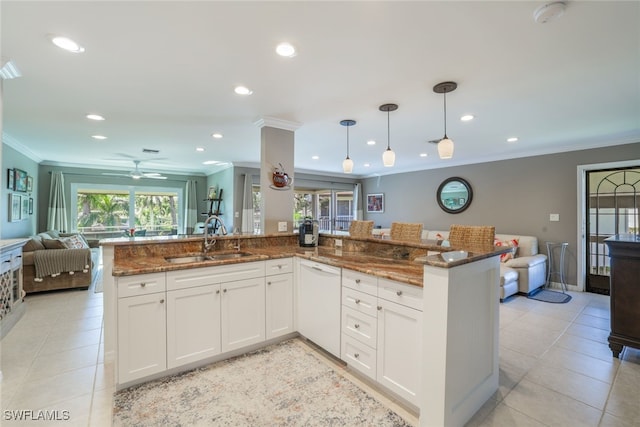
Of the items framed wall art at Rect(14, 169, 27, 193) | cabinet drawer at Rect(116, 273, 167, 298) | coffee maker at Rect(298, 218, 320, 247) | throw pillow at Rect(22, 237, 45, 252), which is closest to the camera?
cabinet drawer at Rect(116, 273, 167, 298)

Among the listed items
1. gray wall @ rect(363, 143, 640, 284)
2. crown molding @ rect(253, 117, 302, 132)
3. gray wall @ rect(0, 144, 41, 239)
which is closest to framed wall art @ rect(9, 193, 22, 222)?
gray wall @ rect(0, 144, 41, 239)

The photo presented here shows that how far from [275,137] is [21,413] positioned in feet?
10.1

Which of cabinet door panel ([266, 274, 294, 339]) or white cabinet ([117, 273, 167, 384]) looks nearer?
white cabinet ([117, 273, 167, 384])

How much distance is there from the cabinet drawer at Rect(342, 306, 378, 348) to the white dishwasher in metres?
0.09

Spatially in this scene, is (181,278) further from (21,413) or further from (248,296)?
(21,413)

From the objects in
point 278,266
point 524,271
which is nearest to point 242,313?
point 278,266

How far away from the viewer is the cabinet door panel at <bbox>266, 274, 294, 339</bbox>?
2656 millimetres

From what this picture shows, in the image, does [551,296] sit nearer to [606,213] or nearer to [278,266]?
[606,213]

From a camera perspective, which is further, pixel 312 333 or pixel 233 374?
pixel 312 333

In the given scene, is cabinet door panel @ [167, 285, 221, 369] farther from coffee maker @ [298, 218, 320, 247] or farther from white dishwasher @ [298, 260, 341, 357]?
coffee maker @ [298, 218, 320, 247]

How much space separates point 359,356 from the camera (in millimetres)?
2150

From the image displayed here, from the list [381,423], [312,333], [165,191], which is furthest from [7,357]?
[165,191]

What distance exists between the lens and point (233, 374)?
89.0 inches

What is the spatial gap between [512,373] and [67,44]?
4.05 meters
